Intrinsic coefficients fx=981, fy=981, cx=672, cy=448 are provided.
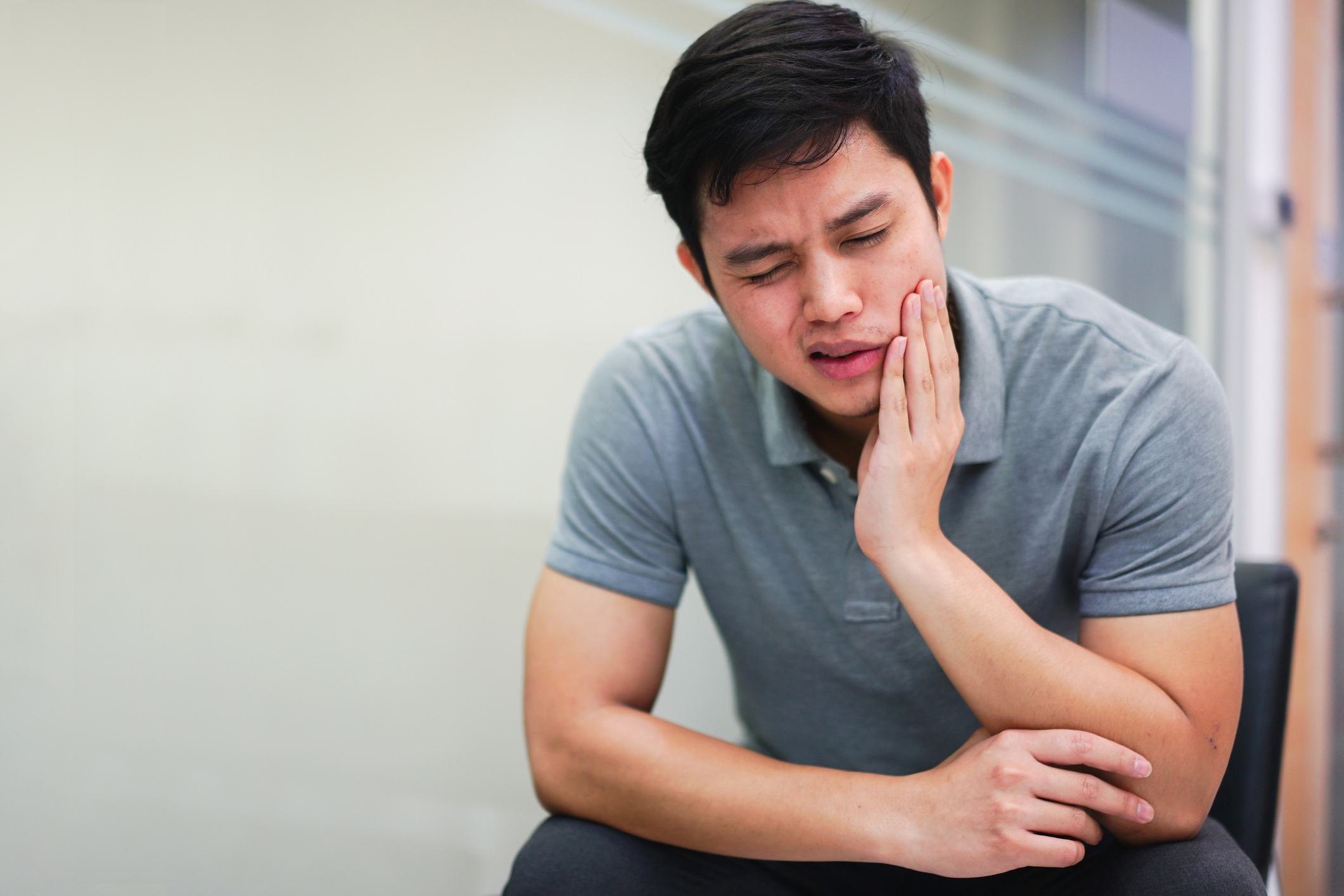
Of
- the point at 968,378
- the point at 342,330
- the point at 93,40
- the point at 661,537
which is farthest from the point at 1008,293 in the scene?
the point at 93,40

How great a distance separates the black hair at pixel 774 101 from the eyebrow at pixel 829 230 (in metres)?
0.05

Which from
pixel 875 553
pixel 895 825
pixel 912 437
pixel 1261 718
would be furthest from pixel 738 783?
pixel 1261 718

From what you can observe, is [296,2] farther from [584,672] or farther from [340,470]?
[584,672]

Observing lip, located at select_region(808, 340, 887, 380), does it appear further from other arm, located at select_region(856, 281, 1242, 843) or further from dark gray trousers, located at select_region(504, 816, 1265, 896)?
dark gray trousers, located at select_region(504, 816, 1265, 896)

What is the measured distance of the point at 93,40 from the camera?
3.43ft

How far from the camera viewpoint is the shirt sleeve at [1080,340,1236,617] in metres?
0.93

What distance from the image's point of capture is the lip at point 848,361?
983 millimetres

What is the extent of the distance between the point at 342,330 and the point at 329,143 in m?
0.23

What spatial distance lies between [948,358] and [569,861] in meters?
0.62

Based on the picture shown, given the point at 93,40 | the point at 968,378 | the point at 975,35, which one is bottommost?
the point at 968,378

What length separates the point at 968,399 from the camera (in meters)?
1.05

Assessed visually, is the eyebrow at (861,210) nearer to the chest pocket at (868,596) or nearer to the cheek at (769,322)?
the cheek at (769,322)

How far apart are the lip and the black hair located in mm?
161

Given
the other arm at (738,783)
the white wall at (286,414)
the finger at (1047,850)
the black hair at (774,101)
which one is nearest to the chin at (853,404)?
the black hair at (774,101)
